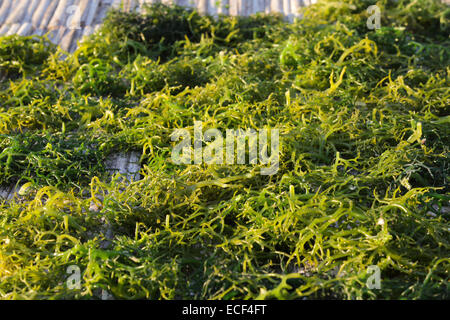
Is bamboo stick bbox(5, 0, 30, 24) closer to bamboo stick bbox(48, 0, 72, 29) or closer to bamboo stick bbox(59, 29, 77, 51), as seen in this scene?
bamboo stick bbox(48, 0, 72, 29)

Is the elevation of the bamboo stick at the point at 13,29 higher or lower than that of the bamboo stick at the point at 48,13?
lower

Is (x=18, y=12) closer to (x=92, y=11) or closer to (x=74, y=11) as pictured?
(x=74, y=11)

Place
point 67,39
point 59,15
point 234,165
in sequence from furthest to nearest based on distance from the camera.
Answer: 1. point 59,15
2. point 67,39
3. point 234,165

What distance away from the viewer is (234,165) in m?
2.08

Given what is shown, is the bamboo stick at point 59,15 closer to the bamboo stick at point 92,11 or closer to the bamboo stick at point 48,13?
the bamboo stick at point 48,13

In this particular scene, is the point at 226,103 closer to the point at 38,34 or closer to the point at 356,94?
the point at 356,94

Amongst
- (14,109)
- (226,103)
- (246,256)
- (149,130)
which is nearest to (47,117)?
(14,109)

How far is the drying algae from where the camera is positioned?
5.49ft

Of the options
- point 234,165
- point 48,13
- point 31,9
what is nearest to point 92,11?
point 48,13

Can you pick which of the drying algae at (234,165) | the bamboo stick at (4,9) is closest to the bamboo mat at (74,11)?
the bamboo stick at (4,9)

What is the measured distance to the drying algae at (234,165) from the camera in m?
1.67

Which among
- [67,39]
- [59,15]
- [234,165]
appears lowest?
[234,165]

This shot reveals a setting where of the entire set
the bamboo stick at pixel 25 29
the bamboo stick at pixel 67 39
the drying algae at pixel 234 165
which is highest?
the bamboo stick at pixel 25 29

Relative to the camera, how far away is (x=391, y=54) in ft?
9.64
